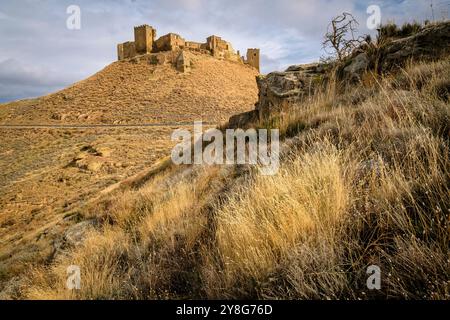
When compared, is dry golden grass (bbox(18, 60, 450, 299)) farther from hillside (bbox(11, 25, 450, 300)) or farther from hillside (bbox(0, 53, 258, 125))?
hillside (bbox(0, 53, 258, 125))

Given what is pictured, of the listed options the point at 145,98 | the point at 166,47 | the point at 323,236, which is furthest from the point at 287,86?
the point at 166,47

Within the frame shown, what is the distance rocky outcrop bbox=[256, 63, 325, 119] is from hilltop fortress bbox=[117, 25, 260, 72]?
45442 millimetres

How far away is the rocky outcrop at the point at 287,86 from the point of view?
7.50 metres

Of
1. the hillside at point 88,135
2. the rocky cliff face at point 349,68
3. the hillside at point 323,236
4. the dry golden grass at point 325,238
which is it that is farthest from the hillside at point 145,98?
the dry golden grass at point 325,238

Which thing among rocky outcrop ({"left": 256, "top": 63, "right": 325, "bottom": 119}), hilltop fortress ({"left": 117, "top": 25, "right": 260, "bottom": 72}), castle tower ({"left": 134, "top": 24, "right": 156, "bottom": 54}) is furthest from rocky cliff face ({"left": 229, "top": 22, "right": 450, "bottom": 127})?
castle tower ({"left": 134, "top": 24, "right": 156, "bottom": 54})

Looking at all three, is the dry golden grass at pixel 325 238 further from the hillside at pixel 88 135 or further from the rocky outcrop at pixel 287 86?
the rocky outcrop at pixel 287 86

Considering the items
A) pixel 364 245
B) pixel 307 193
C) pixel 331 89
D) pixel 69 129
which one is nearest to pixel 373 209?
pixel 364 245

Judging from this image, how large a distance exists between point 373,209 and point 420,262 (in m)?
0.58

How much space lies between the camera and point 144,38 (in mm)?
56406

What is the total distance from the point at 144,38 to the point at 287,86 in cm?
5724

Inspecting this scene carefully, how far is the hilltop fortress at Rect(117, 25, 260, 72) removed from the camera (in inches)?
2090

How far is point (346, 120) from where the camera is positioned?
12.5 ft
